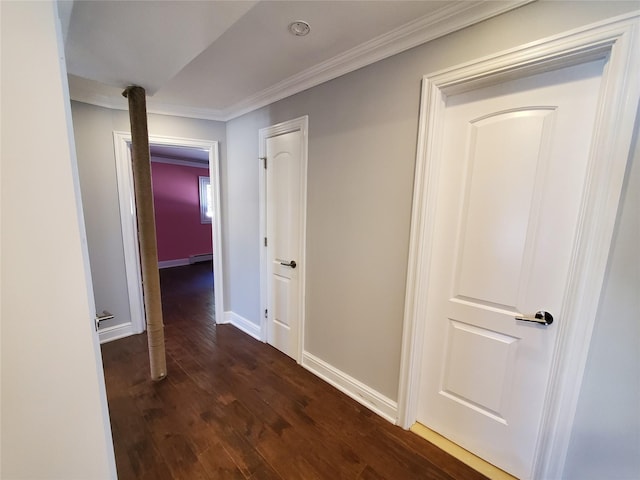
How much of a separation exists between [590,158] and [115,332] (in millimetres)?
3960

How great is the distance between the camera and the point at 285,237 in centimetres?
244

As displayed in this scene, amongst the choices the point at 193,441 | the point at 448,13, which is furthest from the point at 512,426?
the point at 448,13

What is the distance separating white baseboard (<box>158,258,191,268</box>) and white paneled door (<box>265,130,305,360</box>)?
419 cm

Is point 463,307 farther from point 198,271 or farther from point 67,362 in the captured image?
point 198,271

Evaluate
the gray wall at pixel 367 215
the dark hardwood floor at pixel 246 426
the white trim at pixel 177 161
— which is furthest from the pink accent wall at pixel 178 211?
the dark hardwood floor at pixel 246 426

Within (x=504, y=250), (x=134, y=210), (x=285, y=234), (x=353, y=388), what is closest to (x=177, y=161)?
(x=134, y=210)

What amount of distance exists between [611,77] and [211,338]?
11.2ft

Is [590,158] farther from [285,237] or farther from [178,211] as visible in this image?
[178,211]

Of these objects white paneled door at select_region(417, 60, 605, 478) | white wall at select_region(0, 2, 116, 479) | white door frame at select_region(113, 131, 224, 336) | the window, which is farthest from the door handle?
the window

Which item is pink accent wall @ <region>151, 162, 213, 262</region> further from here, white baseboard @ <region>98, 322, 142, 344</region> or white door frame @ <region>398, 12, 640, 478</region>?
white door frame @ <region>398, 12, 640, 478</region>

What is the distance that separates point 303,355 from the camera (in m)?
2.37

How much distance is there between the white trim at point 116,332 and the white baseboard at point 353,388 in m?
2.04

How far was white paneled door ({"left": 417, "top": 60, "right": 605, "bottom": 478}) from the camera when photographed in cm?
118

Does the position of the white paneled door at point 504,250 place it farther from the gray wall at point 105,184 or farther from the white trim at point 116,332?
the white trim at point 116,332
